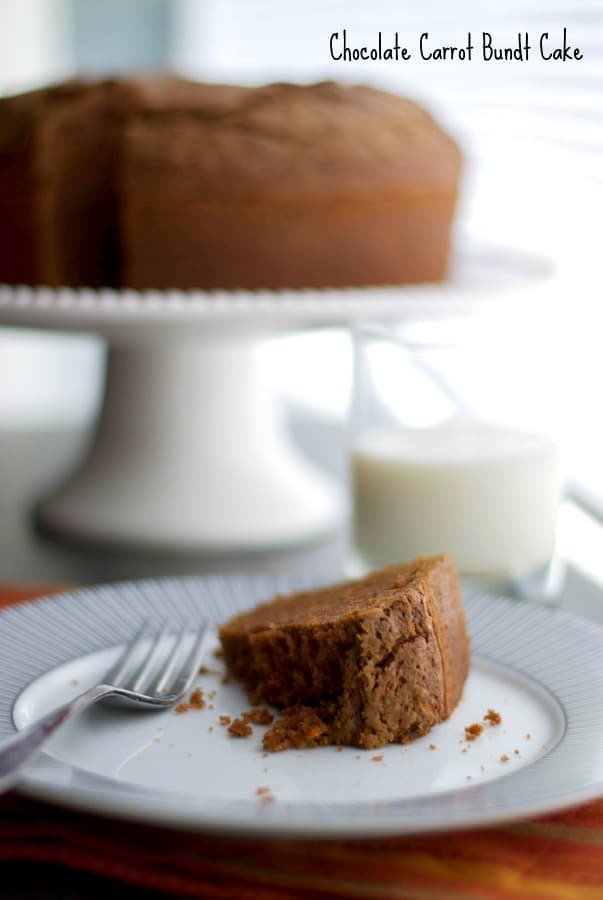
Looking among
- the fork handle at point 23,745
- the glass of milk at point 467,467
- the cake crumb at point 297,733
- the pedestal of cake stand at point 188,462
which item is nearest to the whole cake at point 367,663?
the cake crumb at point 297,733

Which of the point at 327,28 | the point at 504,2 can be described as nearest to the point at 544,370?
the point at 504,2

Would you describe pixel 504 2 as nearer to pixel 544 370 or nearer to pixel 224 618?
pixel 544 370

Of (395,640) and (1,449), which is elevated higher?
(395,640)

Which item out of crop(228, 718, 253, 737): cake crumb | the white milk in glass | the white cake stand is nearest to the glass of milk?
the white milk in glass

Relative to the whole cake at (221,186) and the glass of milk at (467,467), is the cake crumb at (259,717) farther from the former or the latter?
the whole cake at (221,186)

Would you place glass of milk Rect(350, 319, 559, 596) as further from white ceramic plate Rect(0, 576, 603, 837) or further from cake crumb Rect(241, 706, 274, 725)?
cake crumb Rect(241, 706, 274, 725)
